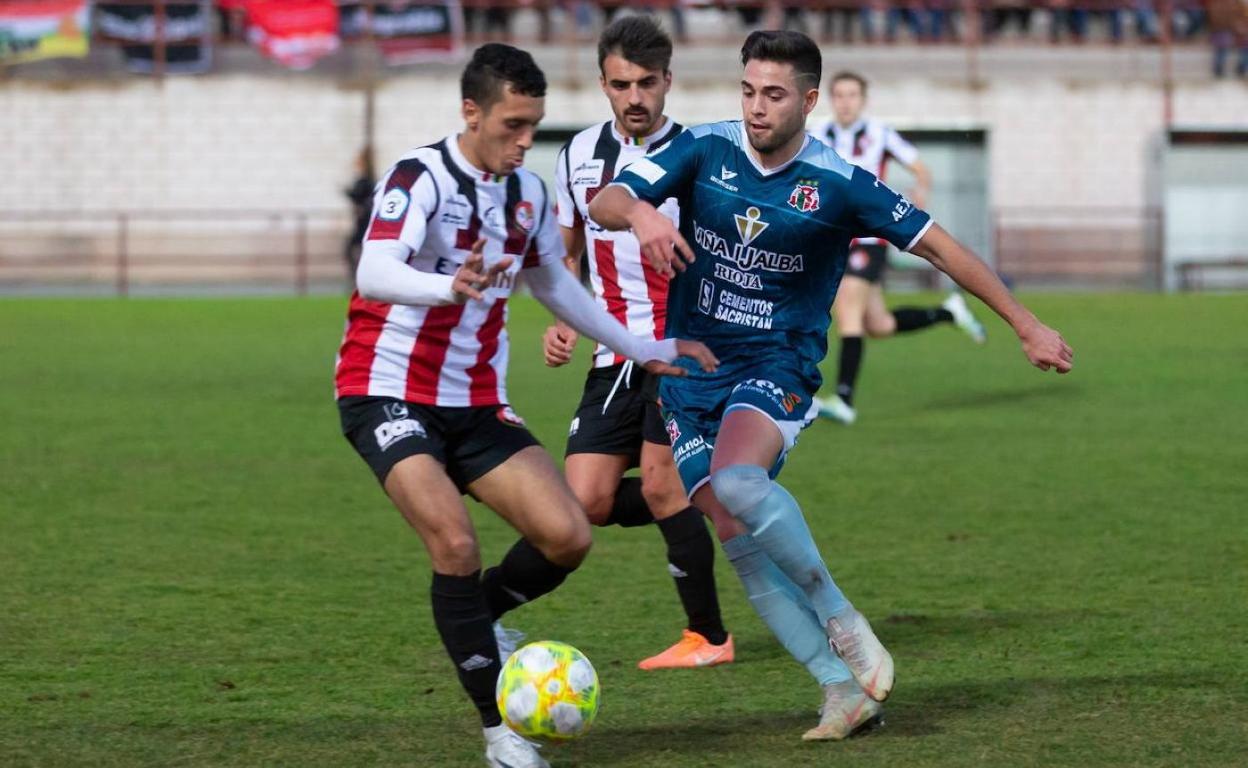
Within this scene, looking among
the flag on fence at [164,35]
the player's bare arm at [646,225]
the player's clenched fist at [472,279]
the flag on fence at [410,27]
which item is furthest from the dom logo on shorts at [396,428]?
the flag on fence at [164,35]

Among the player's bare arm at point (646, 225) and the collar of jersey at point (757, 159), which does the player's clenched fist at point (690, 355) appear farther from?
the collar of jersey at point (757, 159)

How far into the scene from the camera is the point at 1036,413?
13641mm

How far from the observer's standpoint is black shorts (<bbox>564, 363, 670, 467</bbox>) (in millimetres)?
6633

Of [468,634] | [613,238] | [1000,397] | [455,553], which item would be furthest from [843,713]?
[1000,397]

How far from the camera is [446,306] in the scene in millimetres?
5406

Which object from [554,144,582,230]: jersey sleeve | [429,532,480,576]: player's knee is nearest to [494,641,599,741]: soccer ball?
[429,532,480,576]: player's knee

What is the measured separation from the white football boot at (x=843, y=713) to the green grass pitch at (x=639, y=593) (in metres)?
0.06

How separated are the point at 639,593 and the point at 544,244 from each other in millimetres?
2454

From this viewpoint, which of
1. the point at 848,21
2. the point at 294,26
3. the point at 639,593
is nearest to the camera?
the point at 639,593

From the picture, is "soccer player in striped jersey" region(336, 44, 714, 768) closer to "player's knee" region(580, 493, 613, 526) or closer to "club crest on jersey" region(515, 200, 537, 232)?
"club crest on jersey" region(515, 200, 537, 232)

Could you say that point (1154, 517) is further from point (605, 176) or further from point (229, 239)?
point (229, 239)

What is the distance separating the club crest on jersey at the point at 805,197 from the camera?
18.1 feet

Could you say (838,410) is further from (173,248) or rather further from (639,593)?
(173,248)

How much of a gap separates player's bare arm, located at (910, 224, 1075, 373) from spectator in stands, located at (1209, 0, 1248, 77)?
31114 millimetres
